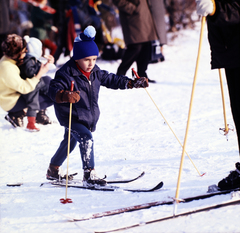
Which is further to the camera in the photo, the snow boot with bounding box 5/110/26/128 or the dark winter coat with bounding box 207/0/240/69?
the snow boot with bounding box 5/110/26/128

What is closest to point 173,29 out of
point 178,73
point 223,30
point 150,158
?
point 178,73

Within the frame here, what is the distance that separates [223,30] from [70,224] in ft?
5.63

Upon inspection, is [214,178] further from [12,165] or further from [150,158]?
[12,165]

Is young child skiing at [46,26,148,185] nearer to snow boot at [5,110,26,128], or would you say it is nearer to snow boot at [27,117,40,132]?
snow boot at [27,117,40,132]

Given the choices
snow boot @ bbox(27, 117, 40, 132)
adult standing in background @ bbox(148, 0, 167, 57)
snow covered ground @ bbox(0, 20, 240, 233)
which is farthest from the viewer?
adult standing in background @ bbox(148, 0, 167, 57)

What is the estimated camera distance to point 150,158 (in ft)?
12.1

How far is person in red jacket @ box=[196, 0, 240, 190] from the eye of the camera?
227 cm

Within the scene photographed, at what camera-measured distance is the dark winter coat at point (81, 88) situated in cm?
294

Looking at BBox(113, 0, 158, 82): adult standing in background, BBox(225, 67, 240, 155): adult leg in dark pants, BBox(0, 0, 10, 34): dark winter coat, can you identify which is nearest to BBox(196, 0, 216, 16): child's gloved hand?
BBox(225, 67, 240, 155): adult leg in dark pants

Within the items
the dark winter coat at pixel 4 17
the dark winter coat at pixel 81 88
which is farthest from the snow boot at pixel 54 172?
the dark winter coat at pixel 4 17

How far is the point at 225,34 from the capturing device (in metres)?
2.45

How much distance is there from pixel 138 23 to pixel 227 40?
12.1 ft

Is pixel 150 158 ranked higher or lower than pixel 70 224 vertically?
higher

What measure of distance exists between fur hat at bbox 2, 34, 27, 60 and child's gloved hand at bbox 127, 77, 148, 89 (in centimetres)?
199
